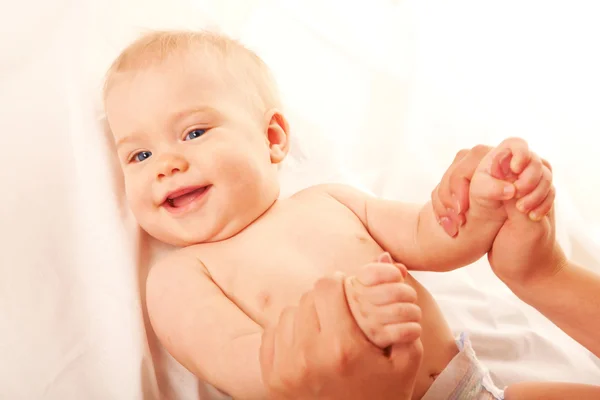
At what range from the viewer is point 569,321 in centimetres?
94

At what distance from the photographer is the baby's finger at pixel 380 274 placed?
638 millimetres

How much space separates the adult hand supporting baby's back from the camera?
64 cm

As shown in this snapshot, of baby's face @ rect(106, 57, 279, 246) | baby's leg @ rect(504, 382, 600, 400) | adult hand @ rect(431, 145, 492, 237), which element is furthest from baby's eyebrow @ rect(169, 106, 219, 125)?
baby's leg @ rect(504, 382, 600, 400)

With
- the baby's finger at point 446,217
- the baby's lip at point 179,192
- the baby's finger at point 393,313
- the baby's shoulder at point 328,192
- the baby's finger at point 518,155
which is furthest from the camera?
the baby's shoulder at point 328,192

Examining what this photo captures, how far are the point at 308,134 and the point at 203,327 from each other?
0.61 metres

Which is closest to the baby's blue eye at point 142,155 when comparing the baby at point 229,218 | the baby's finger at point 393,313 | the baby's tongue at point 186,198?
the baby at point 229,218

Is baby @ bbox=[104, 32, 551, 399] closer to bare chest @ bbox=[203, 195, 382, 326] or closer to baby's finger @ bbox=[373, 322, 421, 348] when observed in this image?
bare chest @ bbox=[203, 195, 382, 326]

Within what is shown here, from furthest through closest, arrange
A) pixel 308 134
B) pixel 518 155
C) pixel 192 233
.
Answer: pixel 308 134 → pixel 192 233 → pixel 518 155

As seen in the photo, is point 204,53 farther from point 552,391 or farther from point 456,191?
point 552,391

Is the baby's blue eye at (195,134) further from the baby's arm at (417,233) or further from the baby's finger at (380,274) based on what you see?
the baby's finger at (380,274)

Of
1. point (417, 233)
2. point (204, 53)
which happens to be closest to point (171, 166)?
point (204, 53)

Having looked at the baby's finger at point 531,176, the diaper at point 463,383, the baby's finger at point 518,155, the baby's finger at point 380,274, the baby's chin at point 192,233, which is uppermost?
the baby's finger at point 518,155

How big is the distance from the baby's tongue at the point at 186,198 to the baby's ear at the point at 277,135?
17cm

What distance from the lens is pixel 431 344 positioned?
96 cm
